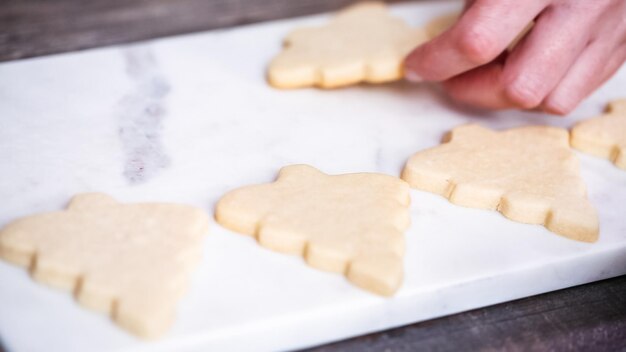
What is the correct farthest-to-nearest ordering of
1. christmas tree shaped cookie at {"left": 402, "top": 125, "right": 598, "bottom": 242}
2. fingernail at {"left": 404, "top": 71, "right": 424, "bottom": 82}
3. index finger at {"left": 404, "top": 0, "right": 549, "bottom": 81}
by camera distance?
fingernail at {"left": 404, "top": 71, "right": 424, "bottom": 82}, index finger at {"left": 404, "top": 0, "right": 549, "bottom": 81}, christmas tree shaped cookie at {"left": 402, "top": 125, "right": 598, "bottom": 242}

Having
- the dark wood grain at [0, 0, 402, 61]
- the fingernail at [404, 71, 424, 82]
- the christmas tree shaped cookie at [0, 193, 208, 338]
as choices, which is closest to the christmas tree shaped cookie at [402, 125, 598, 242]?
the fingernail at [404, 71, 424, 82]

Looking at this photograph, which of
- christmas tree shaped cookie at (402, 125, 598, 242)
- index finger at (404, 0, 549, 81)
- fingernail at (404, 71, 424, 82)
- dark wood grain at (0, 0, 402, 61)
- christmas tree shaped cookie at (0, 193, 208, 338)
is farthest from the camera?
dark wood grain at (0, 0, 402, 61)

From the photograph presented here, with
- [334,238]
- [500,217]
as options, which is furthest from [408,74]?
[334,238]

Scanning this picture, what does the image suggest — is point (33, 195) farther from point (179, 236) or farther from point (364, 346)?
point (364, 346)

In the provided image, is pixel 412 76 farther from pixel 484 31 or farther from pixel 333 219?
pixel 333 219

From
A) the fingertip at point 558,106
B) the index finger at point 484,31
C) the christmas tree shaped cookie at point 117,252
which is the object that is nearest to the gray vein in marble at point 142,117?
the christmas tree shaped cookie at point 117,252

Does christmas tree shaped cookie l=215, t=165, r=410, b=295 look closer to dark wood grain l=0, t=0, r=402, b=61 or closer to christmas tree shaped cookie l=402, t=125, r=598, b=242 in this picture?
christmas tree shaped cookie l=402, t=125, r=598, b=242

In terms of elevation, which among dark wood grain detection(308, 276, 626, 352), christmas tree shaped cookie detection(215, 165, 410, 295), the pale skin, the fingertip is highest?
the pale skin
